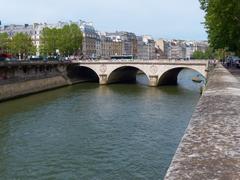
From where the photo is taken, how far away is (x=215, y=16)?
125ft

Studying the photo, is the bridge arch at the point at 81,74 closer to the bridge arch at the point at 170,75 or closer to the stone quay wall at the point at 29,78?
the stone quay wall at the point at 29,78

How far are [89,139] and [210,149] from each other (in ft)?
53.7

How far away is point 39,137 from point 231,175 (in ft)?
62.7

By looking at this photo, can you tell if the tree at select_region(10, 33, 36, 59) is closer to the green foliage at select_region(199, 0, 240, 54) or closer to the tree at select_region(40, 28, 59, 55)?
the tree at select_region(40, 28, 59, 55)

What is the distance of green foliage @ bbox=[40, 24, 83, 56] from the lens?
92188 mm

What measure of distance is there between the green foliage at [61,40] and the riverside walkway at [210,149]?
81597mm

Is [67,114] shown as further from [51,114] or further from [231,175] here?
[231,175]

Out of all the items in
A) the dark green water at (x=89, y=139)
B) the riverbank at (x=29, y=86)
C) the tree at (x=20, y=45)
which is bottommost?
the dark green water at (x=89, y=139)

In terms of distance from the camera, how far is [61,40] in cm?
9188

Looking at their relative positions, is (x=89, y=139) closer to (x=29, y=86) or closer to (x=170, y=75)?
(x=29, y=86)

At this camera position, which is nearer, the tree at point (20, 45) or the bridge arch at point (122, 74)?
the bridge arch at point (122, 74)

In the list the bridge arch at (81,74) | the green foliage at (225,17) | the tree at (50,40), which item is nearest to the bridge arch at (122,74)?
the bridge arch at (81,74)

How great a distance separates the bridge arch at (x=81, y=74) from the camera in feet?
241

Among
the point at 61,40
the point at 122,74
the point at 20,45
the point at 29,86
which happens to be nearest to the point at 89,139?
the point at 29,86
